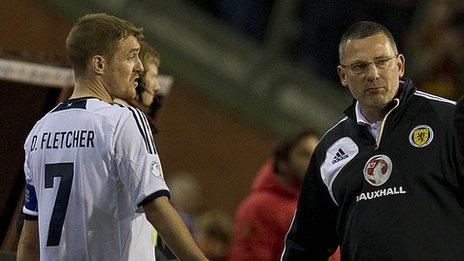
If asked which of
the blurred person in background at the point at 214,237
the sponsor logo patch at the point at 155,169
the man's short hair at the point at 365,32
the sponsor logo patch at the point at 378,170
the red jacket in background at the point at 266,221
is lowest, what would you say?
the blurred person in background at the point at 214,237

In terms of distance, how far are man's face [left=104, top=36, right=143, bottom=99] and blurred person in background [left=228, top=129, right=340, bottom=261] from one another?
83.4 inches

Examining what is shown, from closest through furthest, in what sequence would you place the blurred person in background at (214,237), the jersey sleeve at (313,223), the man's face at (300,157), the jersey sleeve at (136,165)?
the jersey sleeve at (136,165) → the jersey sleeve at (313,223) → the man's face at (300,157) → the blurred person in background at (214,237)

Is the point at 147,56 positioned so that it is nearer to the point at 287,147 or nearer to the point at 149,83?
the point at 149,83

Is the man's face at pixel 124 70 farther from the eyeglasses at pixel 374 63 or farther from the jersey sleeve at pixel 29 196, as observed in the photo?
the eyeglasses at pixel 374 63

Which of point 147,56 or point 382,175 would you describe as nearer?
point 382,175

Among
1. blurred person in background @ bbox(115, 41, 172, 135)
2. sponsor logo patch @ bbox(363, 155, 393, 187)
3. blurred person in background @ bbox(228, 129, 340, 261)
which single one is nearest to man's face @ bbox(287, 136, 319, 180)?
blurred person in background @ bbox(228, 129, 340, 261)

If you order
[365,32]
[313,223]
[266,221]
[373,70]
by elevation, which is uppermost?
Result: [365,32]

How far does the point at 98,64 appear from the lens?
511cm

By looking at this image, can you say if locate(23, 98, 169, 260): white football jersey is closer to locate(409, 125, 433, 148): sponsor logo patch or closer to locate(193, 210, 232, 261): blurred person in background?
locate(409, 125, 433, 148): sponsor logo patch

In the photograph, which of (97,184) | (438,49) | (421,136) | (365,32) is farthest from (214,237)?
(97,184)

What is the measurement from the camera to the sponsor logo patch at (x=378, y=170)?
5227 mm

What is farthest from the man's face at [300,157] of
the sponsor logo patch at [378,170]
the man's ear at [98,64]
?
the man's ear at [98,64]

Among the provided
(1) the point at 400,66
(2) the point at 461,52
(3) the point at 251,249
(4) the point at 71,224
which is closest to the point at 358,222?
(1) the point at 400,66

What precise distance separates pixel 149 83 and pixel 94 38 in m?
1.14
